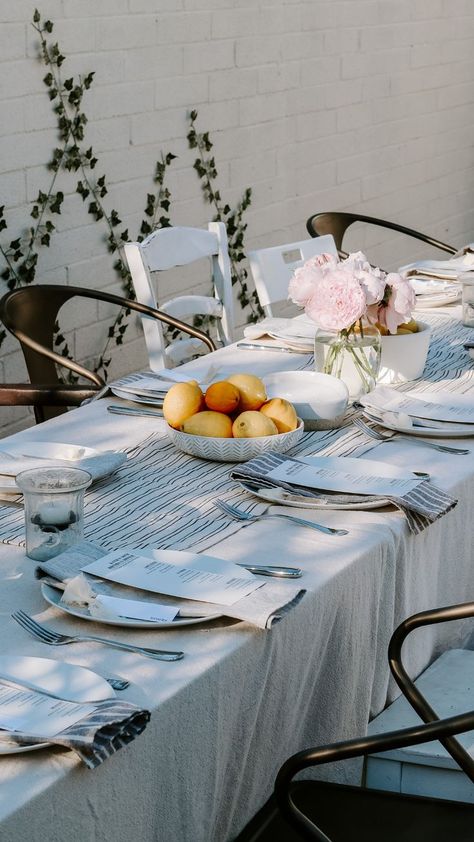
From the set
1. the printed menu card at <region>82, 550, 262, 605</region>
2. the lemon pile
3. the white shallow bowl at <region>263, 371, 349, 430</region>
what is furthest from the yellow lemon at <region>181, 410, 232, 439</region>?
the printed menu card at <region>82, 550, 262, 605</region>

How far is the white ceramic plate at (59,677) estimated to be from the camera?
109cm

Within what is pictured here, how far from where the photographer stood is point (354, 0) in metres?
5.38

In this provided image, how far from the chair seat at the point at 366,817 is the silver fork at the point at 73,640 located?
278 mm

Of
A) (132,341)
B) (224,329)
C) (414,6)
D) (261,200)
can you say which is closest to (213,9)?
(261,200)

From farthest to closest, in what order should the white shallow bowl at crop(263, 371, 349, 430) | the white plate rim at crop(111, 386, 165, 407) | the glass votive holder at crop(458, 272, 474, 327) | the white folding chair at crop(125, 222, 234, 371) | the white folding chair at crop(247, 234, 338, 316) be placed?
1. the white folding chair at crop(247, 234, 338, 316)
2. the white folding chair at crop(125, 222, 234, 371)
3. the glass votive holder at crop(458, 272, 474, 327)
4. the white plate rim at crop(111, 386, 165, 407)
5. the white shallow bowl at crop(263, 371, 349, 430)

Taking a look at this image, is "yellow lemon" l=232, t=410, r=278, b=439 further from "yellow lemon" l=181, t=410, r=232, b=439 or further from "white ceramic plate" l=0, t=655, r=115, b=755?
"white ceramic plate" l=0, t=655, r=115, b=755

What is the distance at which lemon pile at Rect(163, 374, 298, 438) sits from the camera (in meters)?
1.85

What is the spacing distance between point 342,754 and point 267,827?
0.70 ft

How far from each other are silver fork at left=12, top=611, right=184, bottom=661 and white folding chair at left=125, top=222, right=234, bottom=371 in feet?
5.82

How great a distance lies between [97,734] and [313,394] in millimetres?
1164

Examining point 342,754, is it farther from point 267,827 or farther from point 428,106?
point 428,106

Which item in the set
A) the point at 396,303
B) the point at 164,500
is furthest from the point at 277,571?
the point at 396,303

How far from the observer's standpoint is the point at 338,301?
6.81ft

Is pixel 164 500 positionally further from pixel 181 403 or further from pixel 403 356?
pixel 403 356
